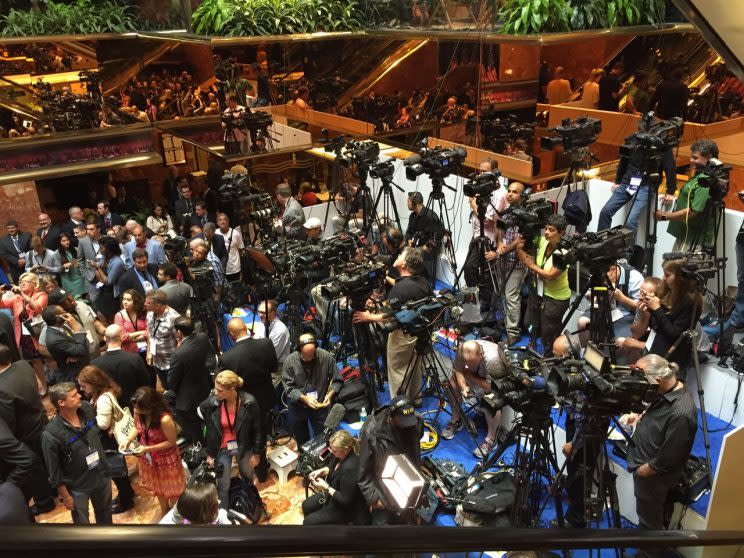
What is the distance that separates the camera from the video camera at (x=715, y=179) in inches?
197

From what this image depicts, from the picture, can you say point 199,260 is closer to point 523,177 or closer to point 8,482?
point 8,482

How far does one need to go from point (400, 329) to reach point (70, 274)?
4.17 m

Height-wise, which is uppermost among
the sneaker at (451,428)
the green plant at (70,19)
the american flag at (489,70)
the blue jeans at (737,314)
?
the green plant at (70,19)

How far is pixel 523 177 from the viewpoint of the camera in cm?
841

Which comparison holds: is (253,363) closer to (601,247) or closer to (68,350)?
(68,350)

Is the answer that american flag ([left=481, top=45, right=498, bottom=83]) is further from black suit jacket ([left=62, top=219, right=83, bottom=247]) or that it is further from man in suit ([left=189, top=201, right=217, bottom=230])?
black suit jacket ([left=62, top=219, right=83, bottom=247])

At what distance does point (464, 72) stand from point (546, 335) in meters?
5.47

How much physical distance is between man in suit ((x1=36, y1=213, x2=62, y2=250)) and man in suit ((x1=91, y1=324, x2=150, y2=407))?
3.35 m

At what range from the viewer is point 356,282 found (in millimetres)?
4488

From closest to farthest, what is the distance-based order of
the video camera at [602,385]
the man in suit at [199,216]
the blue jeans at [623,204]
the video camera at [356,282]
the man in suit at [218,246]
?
the video camera at [602,385] → the video camera at [356,282] → the blue jeans at [623,204] → the man in suit at [218,246] → the man in suit at [199,216]

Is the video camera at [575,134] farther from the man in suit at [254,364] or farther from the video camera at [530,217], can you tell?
the man in suit at [254,364]

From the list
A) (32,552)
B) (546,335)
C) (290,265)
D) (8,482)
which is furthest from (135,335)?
(32,552)

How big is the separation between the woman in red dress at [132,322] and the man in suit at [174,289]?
0.26 m

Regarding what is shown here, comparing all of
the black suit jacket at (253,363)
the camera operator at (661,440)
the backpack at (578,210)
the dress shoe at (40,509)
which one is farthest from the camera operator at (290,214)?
the camera operator at (661,440)
